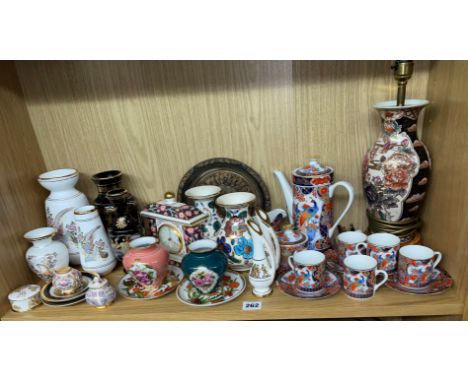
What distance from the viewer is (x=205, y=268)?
0.65 metres

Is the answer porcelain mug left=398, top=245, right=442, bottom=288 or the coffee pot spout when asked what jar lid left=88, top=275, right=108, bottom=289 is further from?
porcelain mug left=398, top=245, right=442, bottom=288

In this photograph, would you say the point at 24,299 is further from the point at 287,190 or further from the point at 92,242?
the point at 287,190

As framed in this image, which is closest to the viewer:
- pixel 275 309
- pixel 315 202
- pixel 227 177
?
pixel 275 309

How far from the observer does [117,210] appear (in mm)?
797

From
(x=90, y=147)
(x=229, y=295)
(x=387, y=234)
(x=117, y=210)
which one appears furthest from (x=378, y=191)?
(x=90, y=147)

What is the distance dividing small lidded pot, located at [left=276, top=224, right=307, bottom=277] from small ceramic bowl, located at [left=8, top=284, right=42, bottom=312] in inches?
19.8

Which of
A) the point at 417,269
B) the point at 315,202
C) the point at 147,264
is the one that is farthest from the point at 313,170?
the point at 147,264

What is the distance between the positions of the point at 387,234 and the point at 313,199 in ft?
0.56

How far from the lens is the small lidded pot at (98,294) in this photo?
0.68m

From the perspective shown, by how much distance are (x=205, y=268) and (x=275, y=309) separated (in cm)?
15

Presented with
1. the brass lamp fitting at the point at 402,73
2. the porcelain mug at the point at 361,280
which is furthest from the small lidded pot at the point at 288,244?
the brass lamp fitting at the point at 402,73

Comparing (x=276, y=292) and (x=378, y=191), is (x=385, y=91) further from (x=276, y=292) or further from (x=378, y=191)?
(x=276, y=292)

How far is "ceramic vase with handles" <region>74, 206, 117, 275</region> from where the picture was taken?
0.74m

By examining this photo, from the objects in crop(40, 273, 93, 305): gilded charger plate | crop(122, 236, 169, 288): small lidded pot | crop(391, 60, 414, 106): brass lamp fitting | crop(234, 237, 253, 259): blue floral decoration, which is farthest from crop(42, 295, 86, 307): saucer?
crop(391, 60, 414, 106): brass lamp fitting
